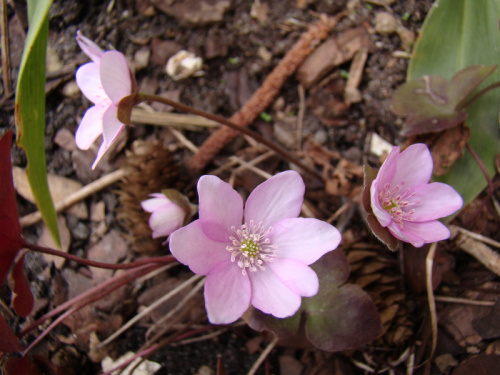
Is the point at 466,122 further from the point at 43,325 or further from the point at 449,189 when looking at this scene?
the point at 43,325

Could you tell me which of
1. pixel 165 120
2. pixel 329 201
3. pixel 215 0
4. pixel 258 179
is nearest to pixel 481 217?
pixel 329 201

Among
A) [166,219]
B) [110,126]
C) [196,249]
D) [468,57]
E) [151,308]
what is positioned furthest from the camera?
[468,57]

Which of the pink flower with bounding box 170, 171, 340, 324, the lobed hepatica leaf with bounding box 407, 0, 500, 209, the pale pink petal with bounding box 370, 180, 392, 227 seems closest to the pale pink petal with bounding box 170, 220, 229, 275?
the pink flower with bounding box 170, 171, 340, 324

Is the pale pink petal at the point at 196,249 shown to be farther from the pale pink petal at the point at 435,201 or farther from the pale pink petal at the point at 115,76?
the pale pink petal at the point at 435,201

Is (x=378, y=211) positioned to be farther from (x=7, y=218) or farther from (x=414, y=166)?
(x=7, y=218)

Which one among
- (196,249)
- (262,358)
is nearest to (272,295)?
(196,249)

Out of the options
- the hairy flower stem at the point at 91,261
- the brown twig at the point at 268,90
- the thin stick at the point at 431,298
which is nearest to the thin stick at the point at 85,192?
the brown twig at the point at 268,90
